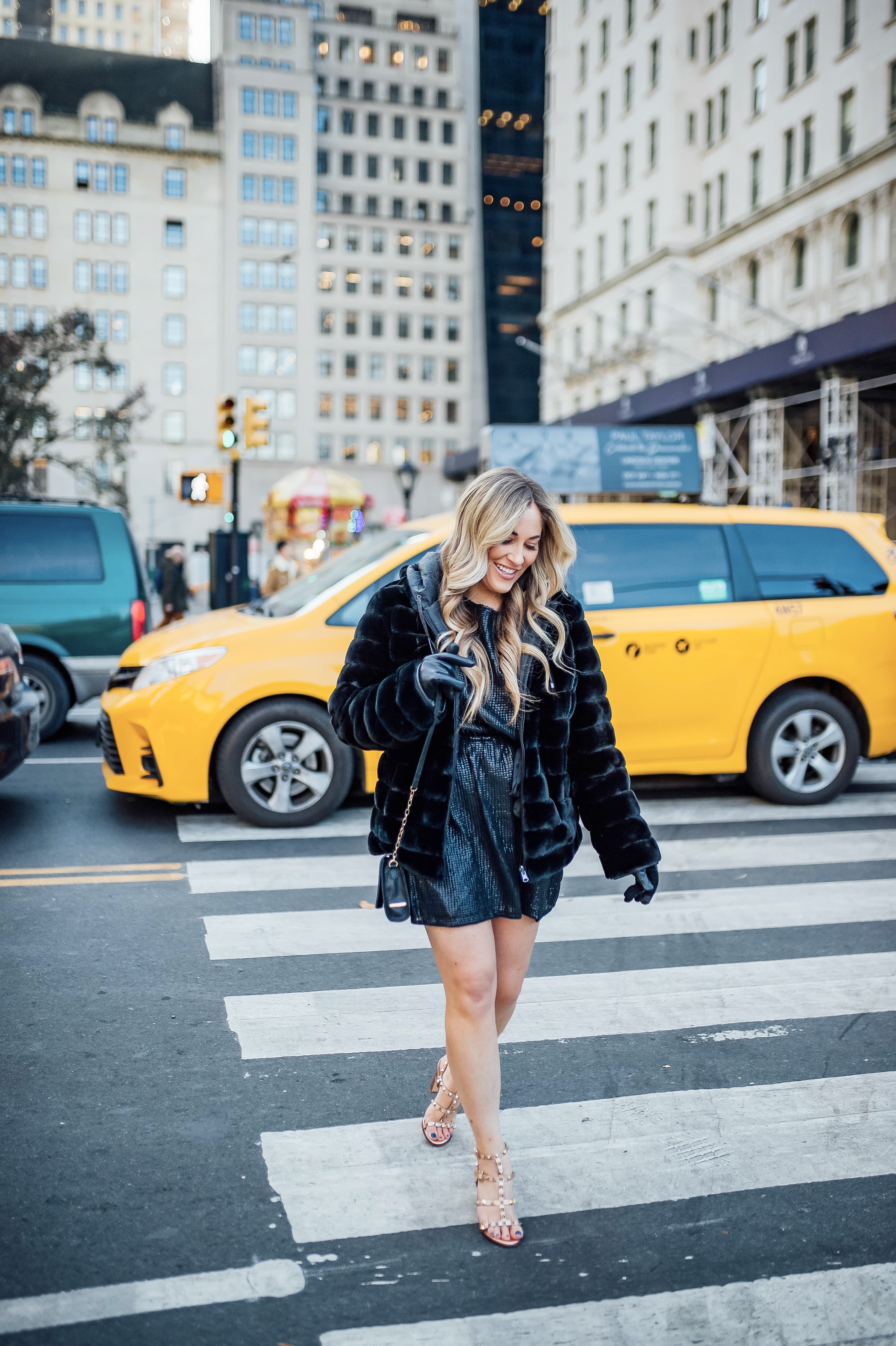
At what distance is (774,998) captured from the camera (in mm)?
4500

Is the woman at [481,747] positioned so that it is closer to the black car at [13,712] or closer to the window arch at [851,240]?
the black car at [13,712]

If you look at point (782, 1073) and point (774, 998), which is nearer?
point (782, 1073)

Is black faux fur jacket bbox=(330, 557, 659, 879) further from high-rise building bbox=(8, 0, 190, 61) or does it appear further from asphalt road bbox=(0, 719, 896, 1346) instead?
high-rise building bbox=(8, 0, 190, 61)

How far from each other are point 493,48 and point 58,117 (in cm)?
3903

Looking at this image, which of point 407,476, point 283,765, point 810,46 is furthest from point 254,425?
point 810,46

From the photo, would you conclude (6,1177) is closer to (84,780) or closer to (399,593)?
(399,593)

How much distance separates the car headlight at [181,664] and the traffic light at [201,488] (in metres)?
12.1

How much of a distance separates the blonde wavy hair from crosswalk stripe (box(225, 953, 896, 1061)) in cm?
168

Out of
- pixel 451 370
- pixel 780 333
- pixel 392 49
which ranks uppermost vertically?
pixel 392 49

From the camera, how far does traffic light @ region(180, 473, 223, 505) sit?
61.9ft

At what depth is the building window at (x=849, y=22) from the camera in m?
38.0

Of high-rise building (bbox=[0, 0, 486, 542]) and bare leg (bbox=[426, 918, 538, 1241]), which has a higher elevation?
high-rise building (bbox=[0, 0, 486, 542])

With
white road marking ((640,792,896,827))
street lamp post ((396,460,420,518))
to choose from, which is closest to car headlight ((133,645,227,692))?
white road marking ((640,792,896,827))

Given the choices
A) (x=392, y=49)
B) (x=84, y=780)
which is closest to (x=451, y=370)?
(x=392, y=49)
